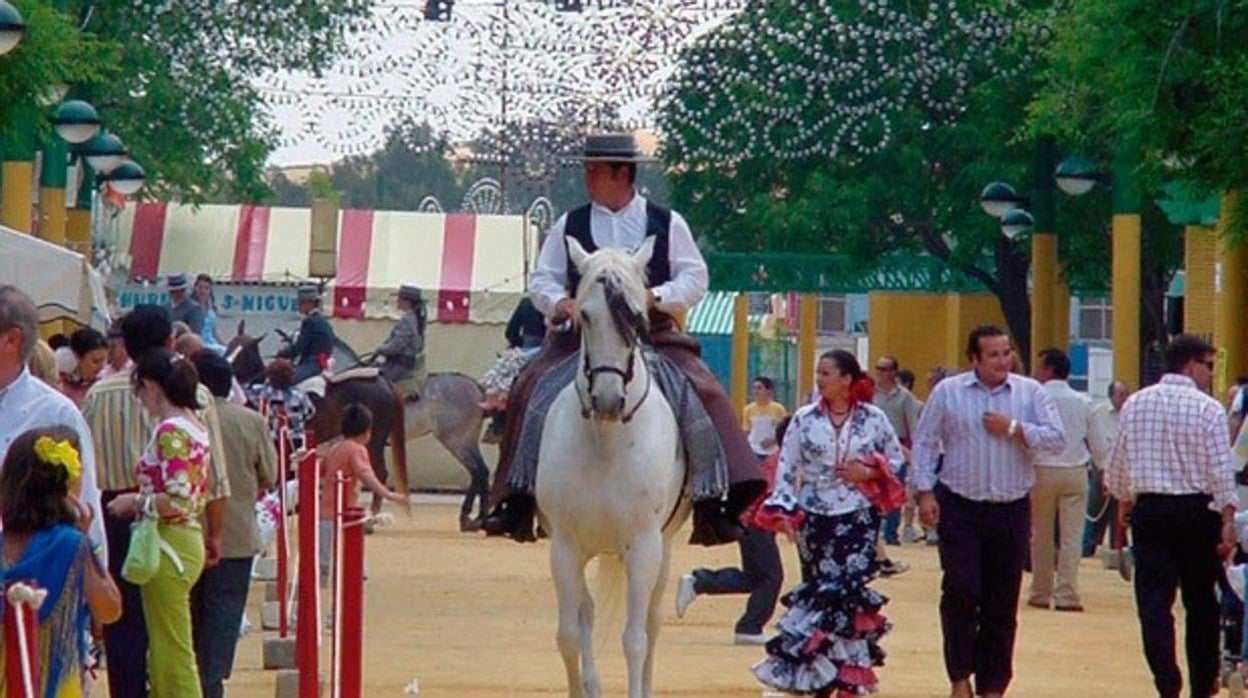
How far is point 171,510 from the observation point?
1264 centimetres

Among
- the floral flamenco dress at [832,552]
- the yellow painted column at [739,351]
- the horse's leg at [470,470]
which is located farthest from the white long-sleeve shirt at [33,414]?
the yellow painted column at [739,351]

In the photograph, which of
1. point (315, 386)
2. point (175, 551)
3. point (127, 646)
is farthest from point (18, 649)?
point (315, 386)

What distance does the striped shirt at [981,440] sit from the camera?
17.2 metres

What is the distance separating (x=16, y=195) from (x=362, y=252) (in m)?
18.7

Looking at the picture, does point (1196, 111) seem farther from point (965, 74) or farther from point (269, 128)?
point (269, 128)

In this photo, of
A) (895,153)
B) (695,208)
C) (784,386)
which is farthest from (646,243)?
(784,386)

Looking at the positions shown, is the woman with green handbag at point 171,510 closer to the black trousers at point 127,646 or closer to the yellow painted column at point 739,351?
the black trousers at point 127,646

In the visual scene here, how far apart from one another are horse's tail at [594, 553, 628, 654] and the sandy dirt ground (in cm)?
185

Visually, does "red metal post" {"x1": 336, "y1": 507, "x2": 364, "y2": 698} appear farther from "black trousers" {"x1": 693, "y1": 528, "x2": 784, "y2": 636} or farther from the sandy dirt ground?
"black trousers" {"x1": 693, "y1": 528, "x2": 784, "y2": 636}

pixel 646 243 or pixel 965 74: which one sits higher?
pixel 965 74

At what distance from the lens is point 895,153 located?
4897 centimetres

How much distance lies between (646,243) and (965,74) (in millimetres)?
30256

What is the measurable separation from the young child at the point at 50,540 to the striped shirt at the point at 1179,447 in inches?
315

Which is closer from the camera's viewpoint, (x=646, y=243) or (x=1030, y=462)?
(x=646, y=243)
